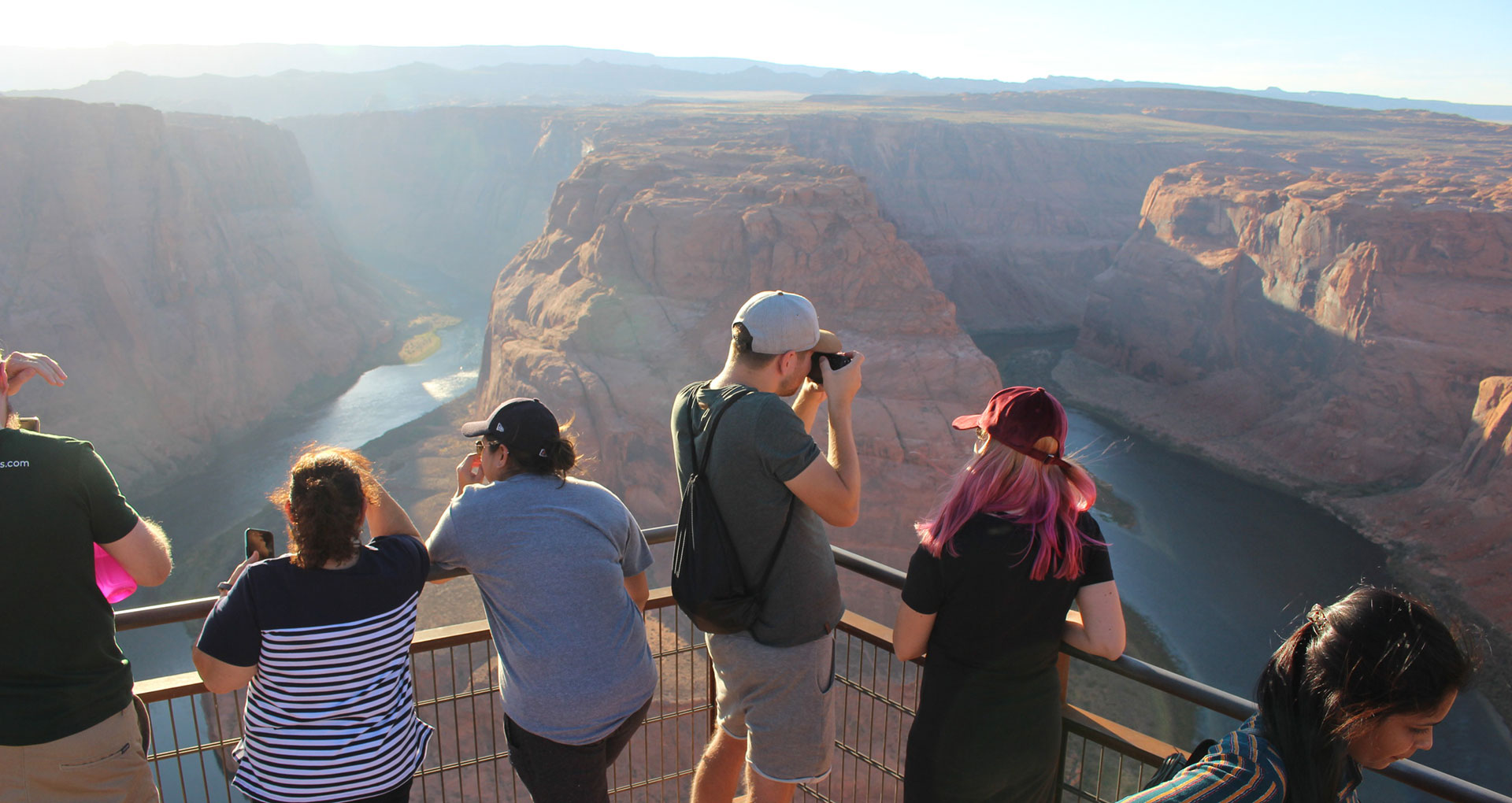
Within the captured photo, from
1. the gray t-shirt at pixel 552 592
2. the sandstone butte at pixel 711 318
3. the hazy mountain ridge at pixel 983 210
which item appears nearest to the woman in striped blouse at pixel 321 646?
the gray t-shirt at pixel 552 592

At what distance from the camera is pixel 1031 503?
2.58 meters

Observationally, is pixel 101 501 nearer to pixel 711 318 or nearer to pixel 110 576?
pixel 110 576

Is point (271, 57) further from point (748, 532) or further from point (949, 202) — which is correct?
point (748, 532)

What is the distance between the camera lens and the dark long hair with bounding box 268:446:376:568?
2576mm

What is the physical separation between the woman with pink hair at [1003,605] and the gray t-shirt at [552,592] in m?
0.94

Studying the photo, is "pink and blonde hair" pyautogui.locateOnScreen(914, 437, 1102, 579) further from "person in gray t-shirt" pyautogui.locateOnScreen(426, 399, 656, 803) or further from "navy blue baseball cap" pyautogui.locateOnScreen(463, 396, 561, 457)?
"navy blue baseball cap" pyautogui.locateOnScreen(463, 396, 561, 457)

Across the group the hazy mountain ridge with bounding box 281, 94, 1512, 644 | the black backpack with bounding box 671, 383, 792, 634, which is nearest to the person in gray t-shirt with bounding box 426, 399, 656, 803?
the black backpack with bounding box 671, 383, 792, 634

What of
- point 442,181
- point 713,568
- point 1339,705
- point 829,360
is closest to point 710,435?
point 713,568

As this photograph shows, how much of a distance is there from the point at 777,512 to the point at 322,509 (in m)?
Result: 1.38

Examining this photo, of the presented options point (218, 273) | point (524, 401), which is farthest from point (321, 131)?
point (524, 401)

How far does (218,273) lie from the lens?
3991cm

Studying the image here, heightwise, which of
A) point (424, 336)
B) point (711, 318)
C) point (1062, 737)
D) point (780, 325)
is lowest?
point (424, 336)

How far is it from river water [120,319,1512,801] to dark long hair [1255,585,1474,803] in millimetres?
16529

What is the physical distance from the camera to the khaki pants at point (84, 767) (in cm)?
265
